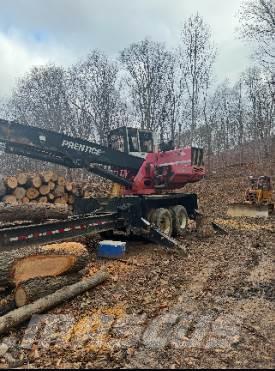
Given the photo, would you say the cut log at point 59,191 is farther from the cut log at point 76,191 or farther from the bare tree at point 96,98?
the bare tree at point 96,98

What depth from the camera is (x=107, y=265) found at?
8.27 meters

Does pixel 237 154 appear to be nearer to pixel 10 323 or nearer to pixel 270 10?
pixel 270 10

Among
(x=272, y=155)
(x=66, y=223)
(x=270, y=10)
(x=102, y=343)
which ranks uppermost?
(x=270, y=10)

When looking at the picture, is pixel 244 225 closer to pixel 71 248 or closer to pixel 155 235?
pixel 155 235

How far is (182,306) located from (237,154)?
144 ft

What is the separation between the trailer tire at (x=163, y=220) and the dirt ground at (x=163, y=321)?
1987 millimetres

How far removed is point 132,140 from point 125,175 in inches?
49.1

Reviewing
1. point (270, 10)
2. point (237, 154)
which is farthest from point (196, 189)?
point (237, 154)

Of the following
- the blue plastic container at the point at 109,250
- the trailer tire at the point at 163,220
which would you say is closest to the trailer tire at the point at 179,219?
the trailer tire at the point at 163,220

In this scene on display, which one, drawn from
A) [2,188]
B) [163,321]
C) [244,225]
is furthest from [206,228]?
[163,321]

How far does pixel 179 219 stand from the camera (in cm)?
1235

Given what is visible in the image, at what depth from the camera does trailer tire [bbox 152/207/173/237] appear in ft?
36.2

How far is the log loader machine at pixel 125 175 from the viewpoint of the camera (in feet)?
31.1

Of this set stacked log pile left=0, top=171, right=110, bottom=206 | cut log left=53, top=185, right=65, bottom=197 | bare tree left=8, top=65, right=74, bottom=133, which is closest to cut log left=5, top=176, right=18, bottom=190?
stacked log pile left=0, top=171, right=110, bottom=206
